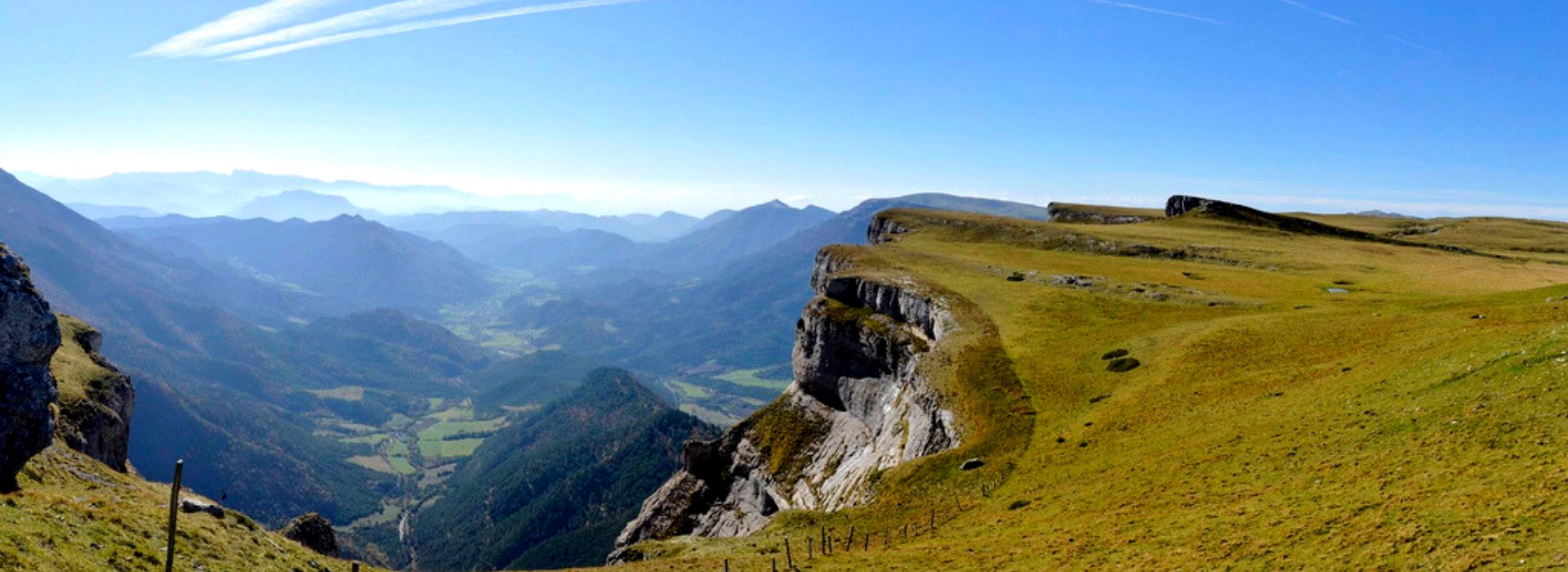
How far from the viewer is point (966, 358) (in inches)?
2773

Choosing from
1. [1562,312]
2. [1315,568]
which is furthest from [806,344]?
[1315,568]

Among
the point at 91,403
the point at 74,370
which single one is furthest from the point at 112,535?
the point at 74,370

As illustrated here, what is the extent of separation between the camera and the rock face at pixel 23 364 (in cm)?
3359

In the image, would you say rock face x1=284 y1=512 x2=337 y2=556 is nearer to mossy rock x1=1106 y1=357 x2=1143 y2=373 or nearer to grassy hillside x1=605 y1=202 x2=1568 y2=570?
grassy hillside x1=605 y1=202 x2=1568 y2=570

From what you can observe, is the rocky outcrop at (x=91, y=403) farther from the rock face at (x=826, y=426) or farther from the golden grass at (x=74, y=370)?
the rock face at (x=826, y=426)

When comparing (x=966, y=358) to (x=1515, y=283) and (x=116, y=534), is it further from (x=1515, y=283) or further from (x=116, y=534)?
(x=1515, y=283)

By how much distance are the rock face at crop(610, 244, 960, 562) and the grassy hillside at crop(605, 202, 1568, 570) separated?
31.1ft

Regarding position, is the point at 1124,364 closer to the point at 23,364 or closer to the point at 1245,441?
the point at 1245,441

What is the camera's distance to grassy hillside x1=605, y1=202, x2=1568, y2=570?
25.9 meters

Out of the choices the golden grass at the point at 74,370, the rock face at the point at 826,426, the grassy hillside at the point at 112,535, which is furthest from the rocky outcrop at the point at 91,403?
the rock face at the point at 826,426

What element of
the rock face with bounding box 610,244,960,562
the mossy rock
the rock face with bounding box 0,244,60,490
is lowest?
the rock face with bounding box 610,244,960,562

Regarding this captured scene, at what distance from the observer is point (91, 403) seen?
2726 inches

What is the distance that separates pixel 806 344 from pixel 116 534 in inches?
3610

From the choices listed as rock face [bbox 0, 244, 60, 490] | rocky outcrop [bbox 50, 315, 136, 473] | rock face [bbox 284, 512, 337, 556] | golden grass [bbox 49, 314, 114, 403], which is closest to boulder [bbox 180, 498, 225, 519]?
rock face [bbox 0, 244, 60, 490]
